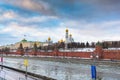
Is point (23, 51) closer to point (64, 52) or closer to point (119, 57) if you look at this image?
point (64, 52)

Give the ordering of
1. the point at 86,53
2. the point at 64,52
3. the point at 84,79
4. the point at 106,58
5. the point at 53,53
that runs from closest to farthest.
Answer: the point at 84,79
the point at 106,58
the point at 86,53
the point at 64,52
the point at 53,53

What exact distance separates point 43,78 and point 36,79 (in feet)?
2.26

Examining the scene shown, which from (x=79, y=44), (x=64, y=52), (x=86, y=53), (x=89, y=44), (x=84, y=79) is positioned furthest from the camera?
(x=79, y=44)

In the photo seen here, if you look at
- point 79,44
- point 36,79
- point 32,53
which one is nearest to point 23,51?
point 32,53

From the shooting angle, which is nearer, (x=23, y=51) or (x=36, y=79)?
(x=36, y=79)

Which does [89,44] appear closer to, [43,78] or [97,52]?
[97,52]

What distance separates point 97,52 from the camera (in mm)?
59156

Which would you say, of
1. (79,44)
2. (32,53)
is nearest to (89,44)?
(79,44)

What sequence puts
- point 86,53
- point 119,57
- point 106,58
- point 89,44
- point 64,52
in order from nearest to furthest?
point 119,57, point 106,58, point 86,53, point 64,52, point 89,44

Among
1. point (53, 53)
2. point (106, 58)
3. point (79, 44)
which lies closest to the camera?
point (106, 58)

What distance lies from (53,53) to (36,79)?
59549 mm

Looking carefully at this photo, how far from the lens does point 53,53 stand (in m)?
85.8

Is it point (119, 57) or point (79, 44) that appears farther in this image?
point (79, 44)

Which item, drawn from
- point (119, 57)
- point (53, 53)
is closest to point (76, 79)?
point (119, 57)
